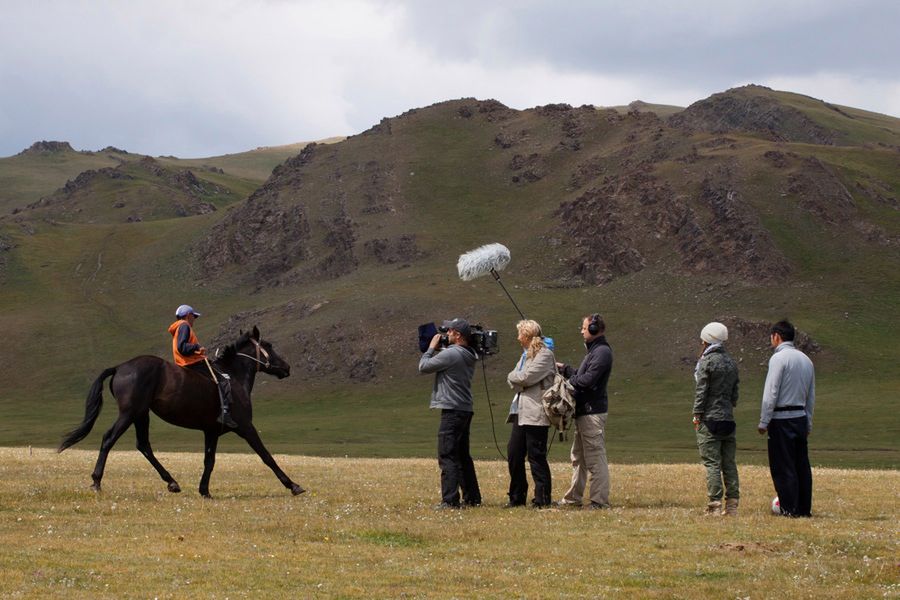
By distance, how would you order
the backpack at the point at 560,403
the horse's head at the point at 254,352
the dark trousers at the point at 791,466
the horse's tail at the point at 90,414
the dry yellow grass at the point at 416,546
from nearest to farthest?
the dry yellow grass at the point at 416,546, the dark trousers at the point at 791,466, the backpack at the point at 560,403, the horse's tail at the point at 90,414, the horse's head at the point at 254,352

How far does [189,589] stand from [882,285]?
115 m

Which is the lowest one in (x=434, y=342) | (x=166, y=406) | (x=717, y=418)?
(x=166, y=406)

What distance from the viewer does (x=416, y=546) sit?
1614cm

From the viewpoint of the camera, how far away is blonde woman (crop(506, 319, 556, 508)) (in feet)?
65.0

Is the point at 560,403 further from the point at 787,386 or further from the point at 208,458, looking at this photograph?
the point at 208,458

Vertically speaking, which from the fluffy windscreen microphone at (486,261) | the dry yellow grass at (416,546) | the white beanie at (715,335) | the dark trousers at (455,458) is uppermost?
the fluffy windscreen microphone at (486,261)

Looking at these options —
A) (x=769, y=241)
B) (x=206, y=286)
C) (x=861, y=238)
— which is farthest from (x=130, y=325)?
(x=861, y=238)

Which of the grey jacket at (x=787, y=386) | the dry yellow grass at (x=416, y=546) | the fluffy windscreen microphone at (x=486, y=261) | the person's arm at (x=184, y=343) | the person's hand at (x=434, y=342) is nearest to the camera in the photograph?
the dry yellow grass at (x=416, y=546)

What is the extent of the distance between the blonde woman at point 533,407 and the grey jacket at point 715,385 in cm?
253

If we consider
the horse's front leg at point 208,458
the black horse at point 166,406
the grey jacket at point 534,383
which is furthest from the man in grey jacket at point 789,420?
the horse's front leg at point 208,458

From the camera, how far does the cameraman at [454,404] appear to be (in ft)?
65.8

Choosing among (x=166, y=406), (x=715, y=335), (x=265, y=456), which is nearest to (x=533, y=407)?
(x=715, y=335)

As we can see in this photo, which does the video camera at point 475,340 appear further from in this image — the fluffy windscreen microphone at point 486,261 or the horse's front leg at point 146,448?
the horse's front leg at point 146,448

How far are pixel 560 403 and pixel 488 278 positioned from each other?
372 feet
